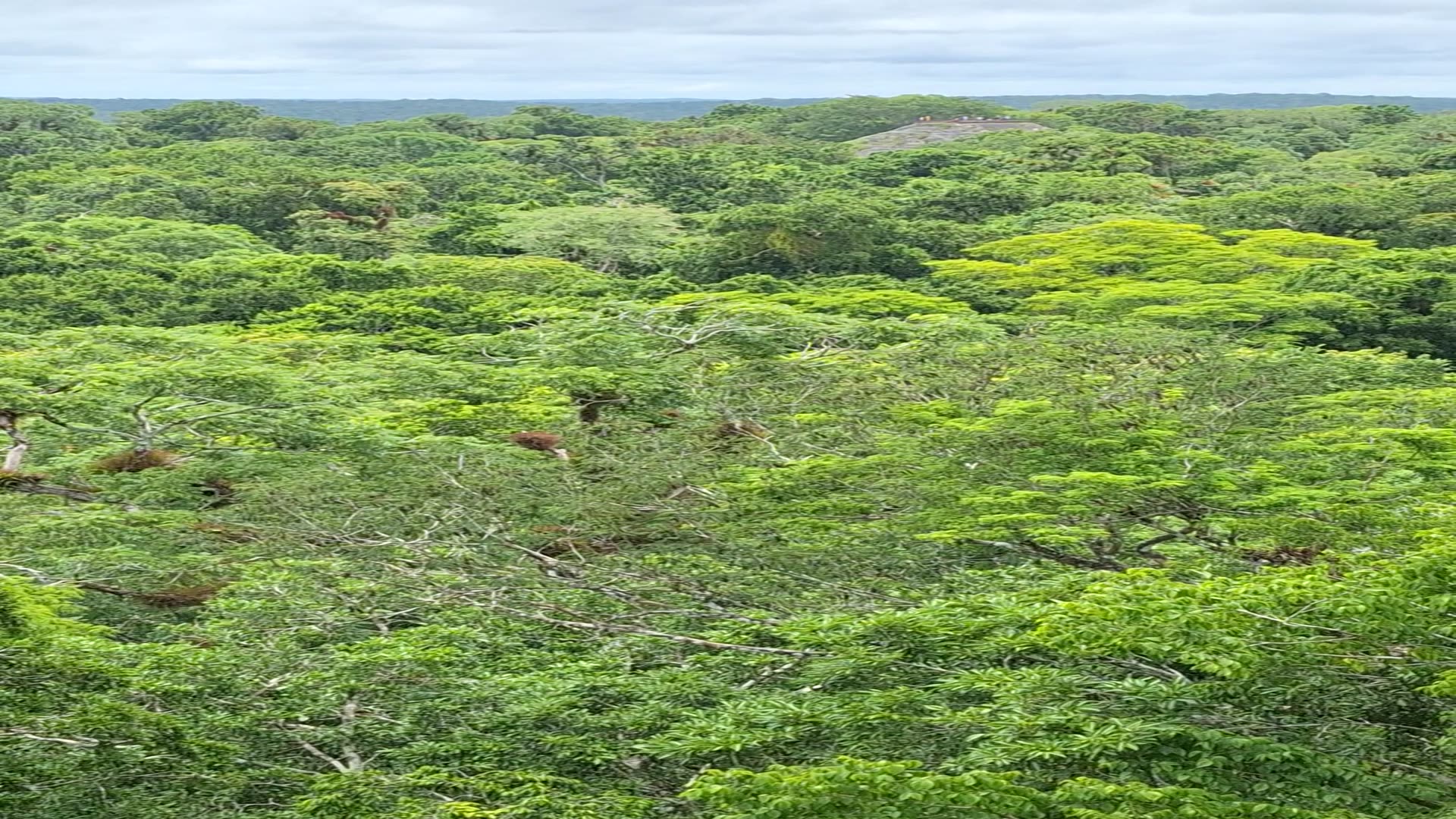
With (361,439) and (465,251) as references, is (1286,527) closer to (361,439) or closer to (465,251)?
(361,439)

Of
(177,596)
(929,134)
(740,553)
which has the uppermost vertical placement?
(929,134)

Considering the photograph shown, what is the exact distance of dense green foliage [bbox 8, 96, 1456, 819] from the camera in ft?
20.2

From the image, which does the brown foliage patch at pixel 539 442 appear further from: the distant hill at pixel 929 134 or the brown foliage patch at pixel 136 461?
the distant hill at pixel 929 134

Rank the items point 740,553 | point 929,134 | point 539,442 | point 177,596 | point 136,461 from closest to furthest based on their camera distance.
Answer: point 177,596
point 740,553
point 136,461
point 539,442
point 929,134

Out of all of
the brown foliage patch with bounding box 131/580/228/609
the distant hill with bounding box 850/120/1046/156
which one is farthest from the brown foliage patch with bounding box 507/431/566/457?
the distant hill with bounding box 850/120/1046/156

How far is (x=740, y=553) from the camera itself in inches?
426

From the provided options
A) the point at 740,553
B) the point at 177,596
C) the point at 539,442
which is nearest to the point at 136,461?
the point at 177,596

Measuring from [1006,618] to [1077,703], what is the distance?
67 centimetres

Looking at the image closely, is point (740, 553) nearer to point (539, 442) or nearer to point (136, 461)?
point (539, 442)

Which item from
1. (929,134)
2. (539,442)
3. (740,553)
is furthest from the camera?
(929,134)

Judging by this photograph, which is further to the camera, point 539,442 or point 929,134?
point 929,134

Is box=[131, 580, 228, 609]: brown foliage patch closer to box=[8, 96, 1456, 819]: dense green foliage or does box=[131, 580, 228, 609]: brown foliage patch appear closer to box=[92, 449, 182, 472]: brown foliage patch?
box=[8, 96, 1456, 819]: dense green foliage

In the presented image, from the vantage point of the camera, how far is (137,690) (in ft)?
23.9

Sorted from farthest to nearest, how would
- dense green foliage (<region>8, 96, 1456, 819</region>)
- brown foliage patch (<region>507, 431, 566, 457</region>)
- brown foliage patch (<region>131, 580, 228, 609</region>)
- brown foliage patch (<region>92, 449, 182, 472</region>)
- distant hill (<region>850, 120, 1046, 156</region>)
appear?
distant hill (<region>850, 120, 1046, 156</region>)
brown foliage patch (<region>507, 431, 566, 457</region>)
brown foliage patch (<region>92, 449, 182, 472</region>)
brown foliage patch (<region>131, 580, 228, 609</region>)
dense green foliage (<region>8, 96, 1456, 819</region>)
